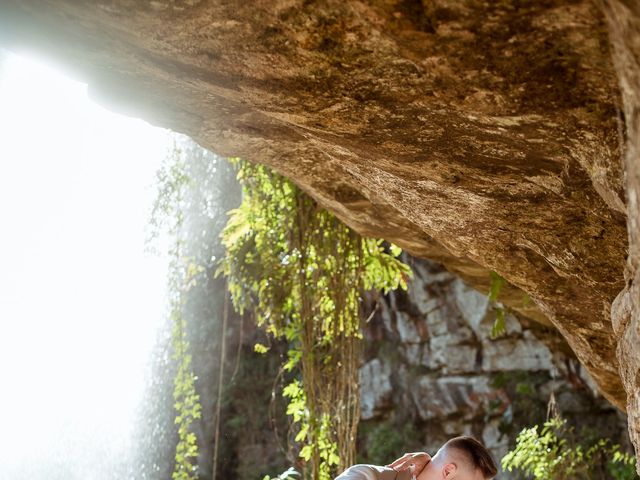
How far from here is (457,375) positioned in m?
9.60

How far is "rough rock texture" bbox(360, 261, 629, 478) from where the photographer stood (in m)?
8.73

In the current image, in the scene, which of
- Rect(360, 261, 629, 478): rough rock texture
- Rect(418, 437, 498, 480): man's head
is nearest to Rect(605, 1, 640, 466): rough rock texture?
Rect(418, 437, 498, 480): man's head

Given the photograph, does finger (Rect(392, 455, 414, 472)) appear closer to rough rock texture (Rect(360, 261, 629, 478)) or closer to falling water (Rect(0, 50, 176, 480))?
falling water (Rect(0, 50, 176, 480))

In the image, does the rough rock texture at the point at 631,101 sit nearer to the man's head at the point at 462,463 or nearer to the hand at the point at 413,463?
the man's head at the point at 462,463

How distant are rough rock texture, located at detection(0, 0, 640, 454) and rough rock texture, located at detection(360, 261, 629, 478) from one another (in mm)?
5517

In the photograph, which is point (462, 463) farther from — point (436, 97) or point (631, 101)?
point (631, 101)

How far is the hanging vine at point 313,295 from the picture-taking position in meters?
5.18

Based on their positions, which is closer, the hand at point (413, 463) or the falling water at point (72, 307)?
the hand at point (413, 463)

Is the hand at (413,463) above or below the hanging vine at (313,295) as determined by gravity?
below

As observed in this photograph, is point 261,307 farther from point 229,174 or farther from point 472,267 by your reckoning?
point 229,174

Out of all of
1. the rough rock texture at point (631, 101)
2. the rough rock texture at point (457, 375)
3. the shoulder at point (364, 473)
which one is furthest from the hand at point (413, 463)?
the rough rock texture at point (457, 375)

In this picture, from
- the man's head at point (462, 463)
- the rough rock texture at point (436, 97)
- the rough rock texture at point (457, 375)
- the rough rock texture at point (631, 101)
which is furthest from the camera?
the rough rock texture at point (457, 375)

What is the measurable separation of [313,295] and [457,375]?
481 centimetres

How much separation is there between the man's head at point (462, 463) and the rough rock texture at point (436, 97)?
2.19 feet
